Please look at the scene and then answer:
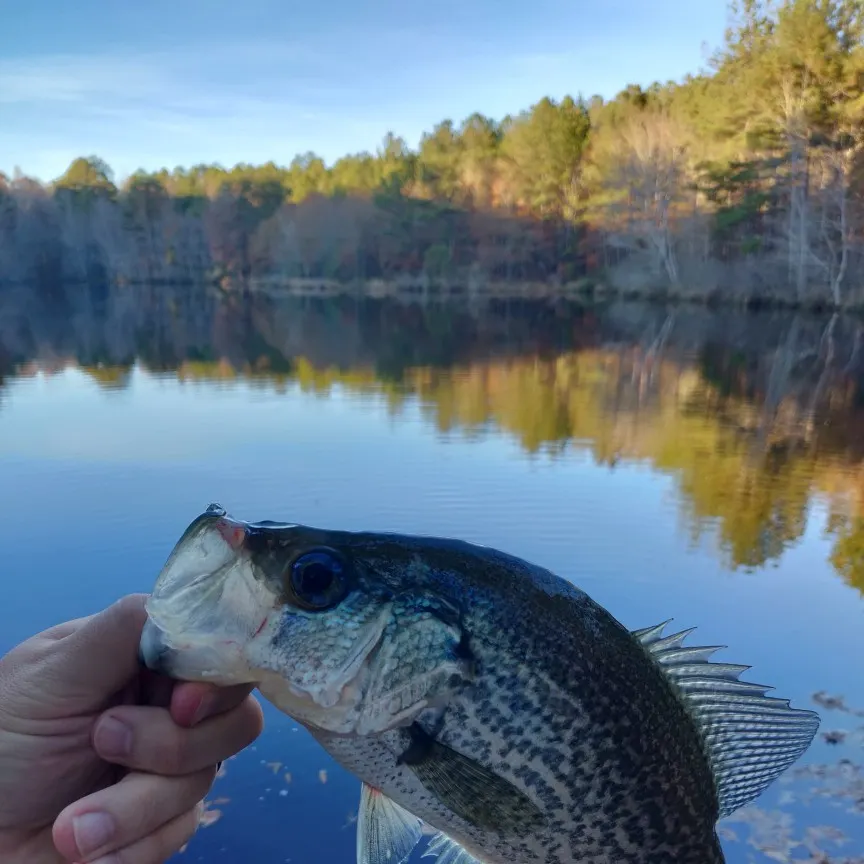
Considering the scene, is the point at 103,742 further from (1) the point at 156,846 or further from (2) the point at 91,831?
(1) the point at 156,846

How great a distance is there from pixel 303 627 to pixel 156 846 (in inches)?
29.9

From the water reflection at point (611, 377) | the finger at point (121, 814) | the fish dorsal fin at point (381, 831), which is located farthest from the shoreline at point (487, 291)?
the finger at point (121, 814)

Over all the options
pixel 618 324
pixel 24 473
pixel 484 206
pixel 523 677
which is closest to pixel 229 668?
pixel 523 677

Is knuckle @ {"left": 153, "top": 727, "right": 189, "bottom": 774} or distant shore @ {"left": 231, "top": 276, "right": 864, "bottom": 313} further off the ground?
→ distant shore @ {"left": 231, "top": 276, "right": 864, "bottom": 313}

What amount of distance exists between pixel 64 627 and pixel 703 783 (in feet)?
4.88

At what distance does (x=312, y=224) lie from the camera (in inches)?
2608

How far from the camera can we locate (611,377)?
1967 cm

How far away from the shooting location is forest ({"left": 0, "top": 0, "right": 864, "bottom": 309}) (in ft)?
114

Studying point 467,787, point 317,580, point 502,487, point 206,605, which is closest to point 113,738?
point 206,605

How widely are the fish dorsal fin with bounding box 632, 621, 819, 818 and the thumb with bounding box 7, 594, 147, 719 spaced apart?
112 centimetres

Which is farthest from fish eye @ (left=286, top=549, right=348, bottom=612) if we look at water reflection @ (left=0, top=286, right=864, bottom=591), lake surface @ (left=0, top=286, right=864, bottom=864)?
water reflection @ (left=0, top=286, right=864, bottom=591)

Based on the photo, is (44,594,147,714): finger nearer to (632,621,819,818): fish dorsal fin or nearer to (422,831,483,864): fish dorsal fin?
(422,831,483,864): fish dorsal fin

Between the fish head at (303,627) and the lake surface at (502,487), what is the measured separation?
334 centimetres

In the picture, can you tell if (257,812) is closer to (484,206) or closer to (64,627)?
(64,627)
